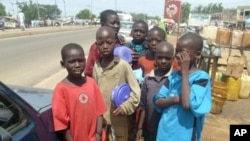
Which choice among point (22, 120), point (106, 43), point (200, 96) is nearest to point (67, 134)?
point (22, 120)

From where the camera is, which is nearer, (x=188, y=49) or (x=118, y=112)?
(x=188, y=49)

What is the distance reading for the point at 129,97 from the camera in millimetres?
2740

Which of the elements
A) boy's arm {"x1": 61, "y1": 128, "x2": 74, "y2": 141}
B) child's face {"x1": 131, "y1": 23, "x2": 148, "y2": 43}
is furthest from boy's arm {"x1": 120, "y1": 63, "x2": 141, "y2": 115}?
child's face {"x1": 131, "y1": 23, "x2": 148, "y2": 43}

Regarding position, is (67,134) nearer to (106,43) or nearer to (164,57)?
(106,43)

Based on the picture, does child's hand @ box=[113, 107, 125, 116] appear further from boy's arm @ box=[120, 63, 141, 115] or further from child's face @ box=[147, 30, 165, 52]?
child's face @ box=[147, 30, 165, 52]

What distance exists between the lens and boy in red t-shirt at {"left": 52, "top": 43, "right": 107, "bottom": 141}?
2271mm

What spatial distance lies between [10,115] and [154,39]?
70.0 inches

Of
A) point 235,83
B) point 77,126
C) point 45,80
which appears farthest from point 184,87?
point 45,80

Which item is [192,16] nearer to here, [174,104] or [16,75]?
[16,75]

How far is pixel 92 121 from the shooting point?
7.84 feet

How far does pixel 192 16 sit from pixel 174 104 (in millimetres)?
26137

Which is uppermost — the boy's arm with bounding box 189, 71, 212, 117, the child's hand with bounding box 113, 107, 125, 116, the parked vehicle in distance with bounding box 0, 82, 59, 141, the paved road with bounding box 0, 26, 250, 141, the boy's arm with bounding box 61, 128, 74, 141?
the boy's arm with bounding box 189, 71, 212, 117

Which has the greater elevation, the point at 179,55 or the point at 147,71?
the point at 179,55

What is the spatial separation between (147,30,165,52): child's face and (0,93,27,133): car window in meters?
1.63
